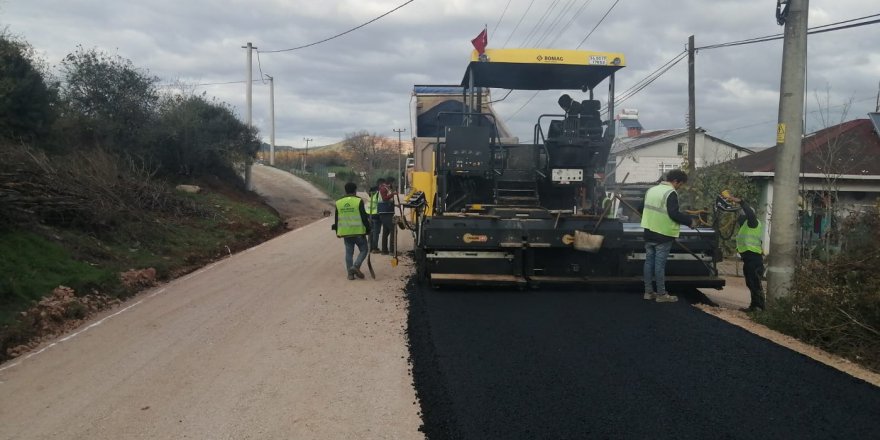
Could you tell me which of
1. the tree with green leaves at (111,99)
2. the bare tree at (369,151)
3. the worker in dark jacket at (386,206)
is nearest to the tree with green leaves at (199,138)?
the tree with green leaves at (111,99)

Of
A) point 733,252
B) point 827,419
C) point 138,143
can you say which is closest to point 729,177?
point 733,252

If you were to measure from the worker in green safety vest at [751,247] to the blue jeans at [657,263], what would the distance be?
1.12 metres

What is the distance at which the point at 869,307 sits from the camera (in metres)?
5.25

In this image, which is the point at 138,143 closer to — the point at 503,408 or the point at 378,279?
the point at 378,279

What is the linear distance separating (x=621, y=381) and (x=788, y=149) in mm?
3752

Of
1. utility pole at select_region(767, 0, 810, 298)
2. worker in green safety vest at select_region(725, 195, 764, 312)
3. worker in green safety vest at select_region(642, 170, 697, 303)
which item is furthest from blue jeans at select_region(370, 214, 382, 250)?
utility pole at select_region(767, 0, 810, 298)

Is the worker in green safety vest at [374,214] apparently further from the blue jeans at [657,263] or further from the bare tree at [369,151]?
the bare tree at [369,151]

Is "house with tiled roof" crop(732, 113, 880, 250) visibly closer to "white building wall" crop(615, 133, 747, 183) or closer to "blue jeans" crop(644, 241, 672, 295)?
"blue jeans" crop(644, 241, 672, 295)

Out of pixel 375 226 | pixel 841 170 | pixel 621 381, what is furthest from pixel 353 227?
pixel 841 170

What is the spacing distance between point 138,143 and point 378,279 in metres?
12.7

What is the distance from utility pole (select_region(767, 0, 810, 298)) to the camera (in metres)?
6.89

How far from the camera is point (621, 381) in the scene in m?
4.74

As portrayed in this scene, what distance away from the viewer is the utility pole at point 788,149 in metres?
6.89

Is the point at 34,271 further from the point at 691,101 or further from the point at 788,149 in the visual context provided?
the point at 691,101
